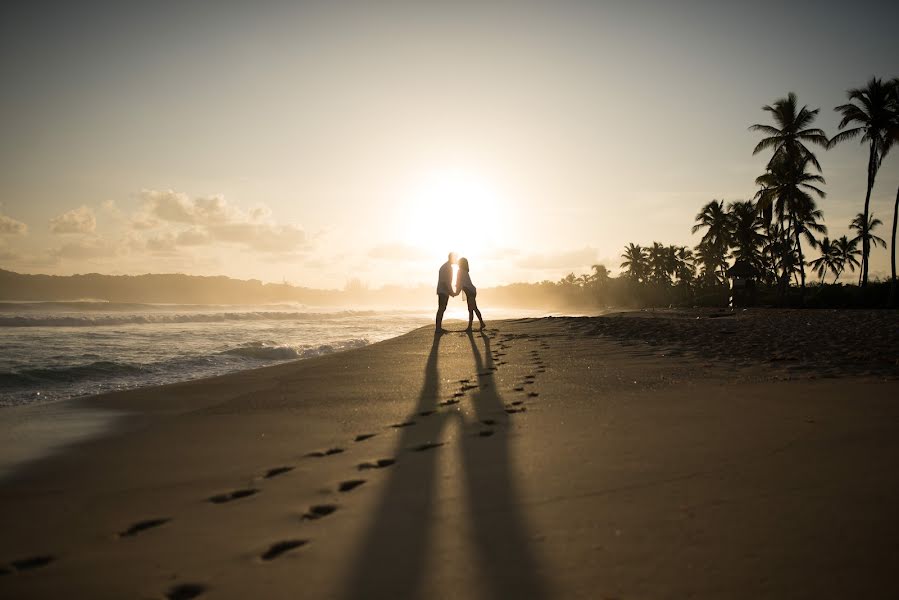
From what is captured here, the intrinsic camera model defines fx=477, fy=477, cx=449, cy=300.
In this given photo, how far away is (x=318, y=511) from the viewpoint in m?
2.47

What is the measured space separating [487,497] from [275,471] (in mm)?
1484

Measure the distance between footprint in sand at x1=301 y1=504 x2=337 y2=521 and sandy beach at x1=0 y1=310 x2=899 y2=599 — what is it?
12 mm

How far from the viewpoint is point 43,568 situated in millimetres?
2061

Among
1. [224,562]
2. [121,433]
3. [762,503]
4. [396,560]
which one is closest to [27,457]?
[121,433]

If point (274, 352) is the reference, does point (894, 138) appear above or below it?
above

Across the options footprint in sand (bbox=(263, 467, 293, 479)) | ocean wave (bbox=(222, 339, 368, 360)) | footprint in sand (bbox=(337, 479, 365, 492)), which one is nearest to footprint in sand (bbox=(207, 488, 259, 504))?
footprint in sand (bbox=(263, 467, 293, 479))

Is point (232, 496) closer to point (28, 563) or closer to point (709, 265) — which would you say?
point (28, 563)

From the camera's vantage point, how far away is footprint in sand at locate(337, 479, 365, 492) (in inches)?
108

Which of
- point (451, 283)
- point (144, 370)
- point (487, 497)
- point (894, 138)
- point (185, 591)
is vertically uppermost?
point (894, 138)

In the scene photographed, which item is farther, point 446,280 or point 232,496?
point 446,280

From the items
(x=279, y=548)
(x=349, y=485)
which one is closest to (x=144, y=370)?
(x=349, y=485)

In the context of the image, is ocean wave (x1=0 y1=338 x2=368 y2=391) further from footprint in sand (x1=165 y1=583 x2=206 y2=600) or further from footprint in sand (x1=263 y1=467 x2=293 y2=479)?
footprint in sand (x1=165 y1=583 x2=206 y2=600)

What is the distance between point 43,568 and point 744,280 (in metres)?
40.5

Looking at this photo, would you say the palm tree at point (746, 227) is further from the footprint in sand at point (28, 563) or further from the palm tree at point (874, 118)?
the footprint in sand at point (28, 563)
